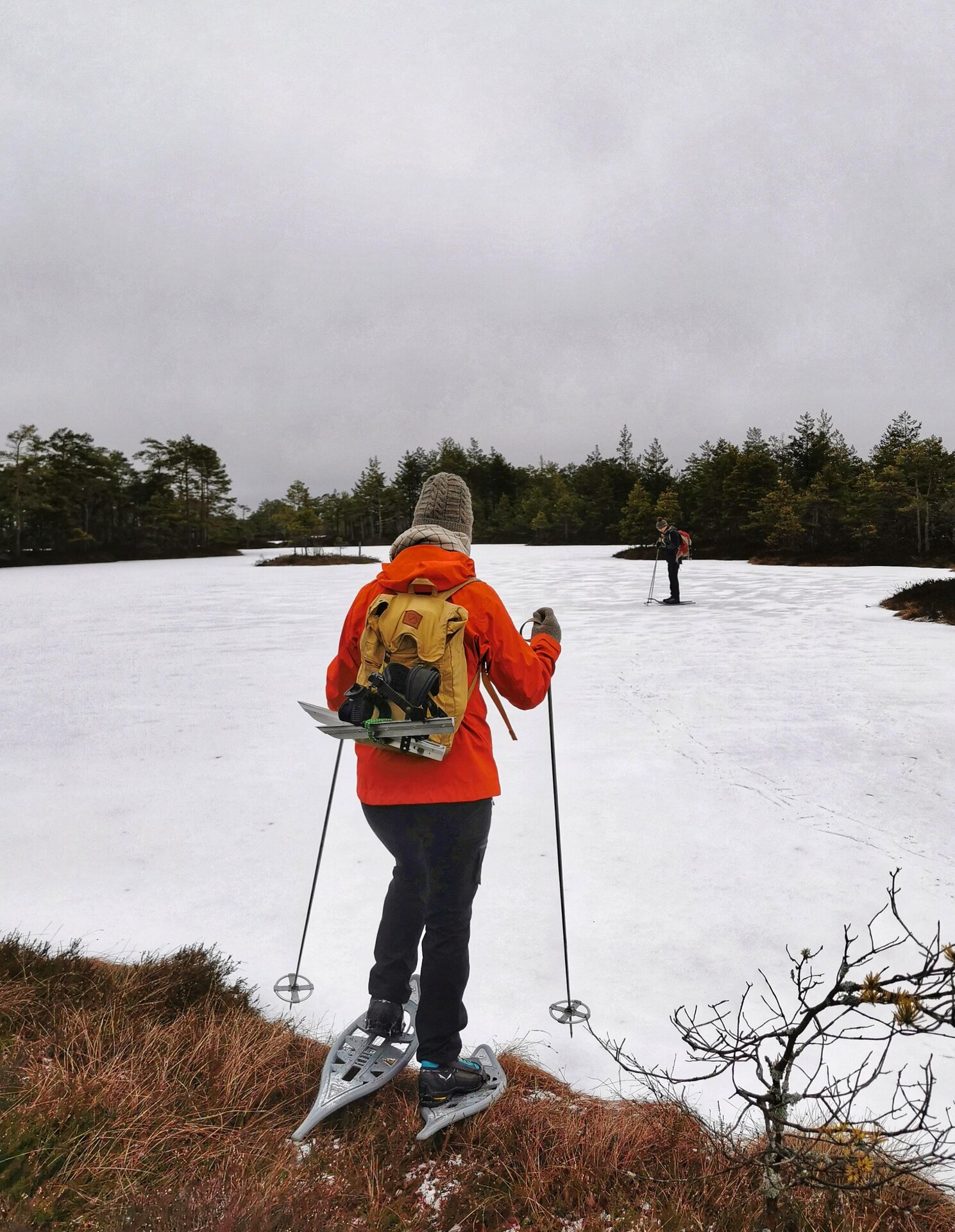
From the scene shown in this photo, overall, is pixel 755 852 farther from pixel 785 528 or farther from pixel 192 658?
pixel 785 528

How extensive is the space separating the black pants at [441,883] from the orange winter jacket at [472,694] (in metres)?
0.06

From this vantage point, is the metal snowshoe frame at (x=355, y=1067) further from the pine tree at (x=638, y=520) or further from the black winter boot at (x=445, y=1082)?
the pine tree at (x=638, y=520)

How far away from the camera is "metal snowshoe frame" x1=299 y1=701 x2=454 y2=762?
7.48 feet

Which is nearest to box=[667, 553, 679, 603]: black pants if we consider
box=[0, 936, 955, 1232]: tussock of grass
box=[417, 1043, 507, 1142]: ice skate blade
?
box=[0, 936, 955, 1232]: tussock of grass

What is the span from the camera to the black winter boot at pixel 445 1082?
2463 millimetres

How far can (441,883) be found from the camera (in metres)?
2.46

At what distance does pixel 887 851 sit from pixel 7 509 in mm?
59606

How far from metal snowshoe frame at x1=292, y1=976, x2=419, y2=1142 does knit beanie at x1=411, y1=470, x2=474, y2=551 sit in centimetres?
180

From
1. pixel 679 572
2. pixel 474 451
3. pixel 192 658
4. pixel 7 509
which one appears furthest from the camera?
pixel 474 451

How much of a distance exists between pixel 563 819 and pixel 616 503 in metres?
65.1

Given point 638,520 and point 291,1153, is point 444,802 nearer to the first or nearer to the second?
point 291,1153

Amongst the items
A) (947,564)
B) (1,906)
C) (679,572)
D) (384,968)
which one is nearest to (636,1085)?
(384,968)

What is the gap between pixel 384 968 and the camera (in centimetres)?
279

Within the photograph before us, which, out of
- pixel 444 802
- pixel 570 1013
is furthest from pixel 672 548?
pixel 444 802
